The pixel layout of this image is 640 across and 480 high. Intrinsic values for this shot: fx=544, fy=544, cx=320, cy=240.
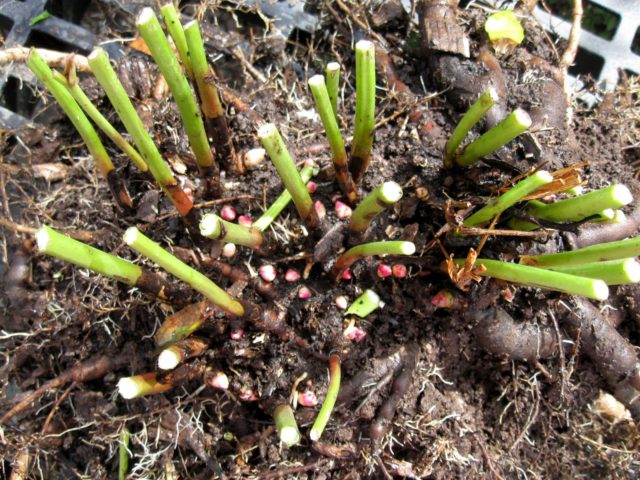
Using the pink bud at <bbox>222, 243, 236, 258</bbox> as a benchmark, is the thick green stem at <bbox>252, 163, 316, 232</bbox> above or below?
above

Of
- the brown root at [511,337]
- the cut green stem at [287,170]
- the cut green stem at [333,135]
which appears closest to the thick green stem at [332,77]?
the cut green stem at [333,135]

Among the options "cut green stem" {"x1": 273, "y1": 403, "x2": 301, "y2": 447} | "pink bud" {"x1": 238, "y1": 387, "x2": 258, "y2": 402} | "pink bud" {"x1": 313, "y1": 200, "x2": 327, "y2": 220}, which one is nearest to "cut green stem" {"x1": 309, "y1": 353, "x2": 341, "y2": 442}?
"cut green stem" {"x1": 273, "y1": 403, "x2": 301, "y2": 447}

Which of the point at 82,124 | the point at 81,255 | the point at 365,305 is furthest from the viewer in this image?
the point at 365,305

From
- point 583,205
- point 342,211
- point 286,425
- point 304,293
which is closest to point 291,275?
point 304,293

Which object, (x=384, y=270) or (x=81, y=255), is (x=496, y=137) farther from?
(x=81, y=255)

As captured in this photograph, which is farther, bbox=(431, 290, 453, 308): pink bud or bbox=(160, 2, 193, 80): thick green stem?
bbox=(431, 290, 453, 308): pink bud

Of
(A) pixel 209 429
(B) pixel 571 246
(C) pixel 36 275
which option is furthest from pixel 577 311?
(C) pixel 36 275

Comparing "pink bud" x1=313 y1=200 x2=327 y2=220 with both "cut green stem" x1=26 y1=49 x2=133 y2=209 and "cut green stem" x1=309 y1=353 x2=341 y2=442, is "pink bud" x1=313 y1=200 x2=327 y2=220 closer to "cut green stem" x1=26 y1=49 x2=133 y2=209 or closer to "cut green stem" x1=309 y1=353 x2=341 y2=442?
"cut green stem" x1=309 y1=353 x2=341 y2=442
